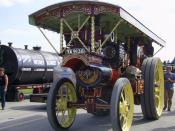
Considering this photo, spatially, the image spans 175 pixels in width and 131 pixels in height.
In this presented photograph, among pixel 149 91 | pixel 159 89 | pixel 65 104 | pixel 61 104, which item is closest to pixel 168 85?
pixel 159 89

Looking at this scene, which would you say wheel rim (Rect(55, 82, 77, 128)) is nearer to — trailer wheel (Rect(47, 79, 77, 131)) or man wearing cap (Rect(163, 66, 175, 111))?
trailer wheel (Rect(47, 79, 77, 131))

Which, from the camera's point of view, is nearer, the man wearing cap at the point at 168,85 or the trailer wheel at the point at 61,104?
the trailer wheel at the point at 61,104

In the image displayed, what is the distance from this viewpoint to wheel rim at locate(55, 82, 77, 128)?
9.04 m

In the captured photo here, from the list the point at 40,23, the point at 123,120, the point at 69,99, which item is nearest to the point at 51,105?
the point at 69,99

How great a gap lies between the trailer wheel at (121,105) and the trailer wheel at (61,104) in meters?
1.32

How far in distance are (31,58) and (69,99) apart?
965 centimetres

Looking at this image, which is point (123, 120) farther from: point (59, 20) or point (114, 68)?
point (59, 20)

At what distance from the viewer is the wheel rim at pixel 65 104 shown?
29.7 feet

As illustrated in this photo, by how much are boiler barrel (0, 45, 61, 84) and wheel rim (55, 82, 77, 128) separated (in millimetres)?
8542

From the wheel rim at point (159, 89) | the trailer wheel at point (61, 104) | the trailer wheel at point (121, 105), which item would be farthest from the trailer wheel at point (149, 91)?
the trailer wheel at point (61, 104)

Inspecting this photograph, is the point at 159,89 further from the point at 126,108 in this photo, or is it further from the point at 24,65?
the point at 24,65

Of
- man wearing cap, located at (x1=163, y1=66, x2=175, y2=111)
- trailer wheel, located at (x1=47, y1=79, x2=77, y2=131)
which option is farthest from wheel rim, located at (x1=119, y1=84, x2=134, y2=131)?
man wearing cap, located at (x1=163, y1=66, x2=175, y2=111)

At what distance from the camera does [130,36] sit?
11352 mm

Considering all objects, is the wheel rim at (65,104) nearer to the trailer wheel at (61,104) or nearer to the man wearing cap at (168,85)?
the trailer wheel at (61,104)
